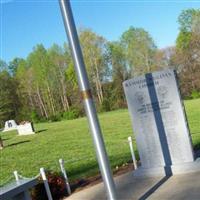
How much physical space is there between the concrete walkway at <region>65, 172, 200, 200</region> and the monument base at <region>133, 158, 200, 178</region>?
166 millimetres

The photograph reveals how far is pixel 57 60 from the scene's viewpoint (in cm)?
7481

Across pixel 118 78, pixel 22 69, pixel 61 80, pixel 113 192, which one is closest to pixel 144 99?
pixel 113 192

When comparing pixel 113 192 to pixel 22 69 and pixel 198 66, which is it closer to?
pixel 198 66

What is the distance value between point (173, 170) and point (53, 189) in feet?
8.66

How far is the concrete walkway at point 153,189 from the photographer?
27.6 feet

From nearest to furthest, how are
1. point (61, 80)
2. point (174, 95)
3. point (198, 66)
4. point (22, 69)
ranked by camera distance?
point (174, 95) → point (198, 66) → point (61, 80) → point (22, 69)

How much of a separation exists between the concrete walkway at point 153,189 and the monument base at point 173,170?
0.17 m

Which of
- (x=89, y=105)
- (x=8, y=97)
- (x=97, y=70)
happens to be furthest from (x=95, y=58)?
(x=89, y=105)

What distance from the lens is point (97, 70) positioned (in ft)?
218

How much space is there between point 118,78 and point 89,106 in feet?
198

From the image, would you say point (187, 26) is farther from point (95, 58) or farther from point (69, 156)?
point (69, 156)

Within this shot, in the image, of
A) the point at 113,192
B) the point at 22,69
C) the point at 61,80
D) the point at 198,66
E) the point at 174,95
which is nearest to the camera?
the point at 113,192

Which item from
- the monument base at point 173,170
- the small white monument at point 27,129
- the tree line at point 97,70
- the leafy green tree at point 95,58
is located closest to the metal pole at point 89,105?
the monument base at point 173,170

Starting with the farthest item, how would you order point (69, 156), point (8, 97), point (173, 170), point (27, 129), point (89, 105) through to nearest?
1. point (8, 97)
2. point (27, 129)
3. point (69, 156)
4. point (173, 170)
5. point (89, 105)
